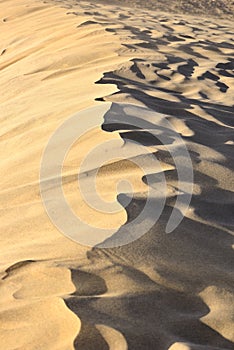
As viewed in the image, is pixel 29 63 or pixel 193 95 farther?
pixel 29 63

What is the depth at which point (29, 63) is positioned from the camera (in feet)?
20.1

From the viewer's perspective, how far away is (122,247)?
2.21m

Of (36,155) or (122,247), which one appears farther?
(36,155)

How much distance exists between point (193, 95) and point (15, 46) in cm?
346

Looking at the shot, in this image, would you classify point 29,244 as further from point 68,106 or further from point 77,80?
point 77,80

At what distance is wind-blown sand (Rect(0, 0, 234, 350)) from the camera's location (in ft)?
5.98

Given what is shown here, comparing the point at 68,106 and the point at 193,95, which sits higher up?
the point at 68,106

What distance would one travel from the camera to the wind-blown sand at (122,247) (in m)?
1.82

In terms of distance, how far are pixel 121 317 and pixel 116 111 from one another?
2003 millimetres

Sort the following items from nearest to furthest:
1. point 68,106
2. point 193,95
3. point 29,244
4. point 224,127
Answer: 1. point 29,244
2. point 224,127
3. point 68,106
4. point 193,95

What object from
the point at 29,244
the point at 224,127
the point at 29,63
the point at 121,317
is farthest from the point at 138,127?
the point at 29,63

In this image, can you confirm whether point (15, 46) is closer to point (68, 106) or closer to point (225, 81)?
point (225, 81)

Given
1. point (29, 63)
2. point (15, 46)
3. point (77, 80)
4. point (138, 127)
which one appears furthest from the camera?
point (15, 46)

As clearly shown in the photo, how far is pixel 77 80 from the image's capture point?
16.2 feet
